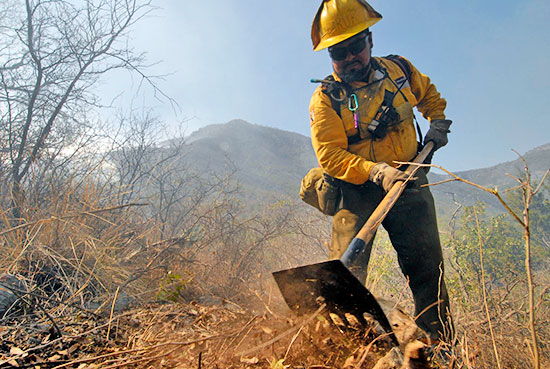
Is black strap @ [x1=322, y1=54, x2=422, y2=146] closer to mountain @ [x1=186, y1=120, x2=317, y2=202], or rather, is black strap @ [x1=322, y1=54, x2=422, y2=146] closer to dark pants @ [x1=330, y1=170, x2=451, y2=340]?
dark pants @ [x1=330, y1=170, x2=451, y2=340]

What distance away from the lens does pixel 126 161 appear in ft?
25.2

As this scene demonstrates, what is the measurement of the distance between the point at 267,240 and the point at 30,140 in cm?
569

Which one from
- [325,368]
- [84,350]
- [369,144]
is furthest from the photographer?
[369,144]

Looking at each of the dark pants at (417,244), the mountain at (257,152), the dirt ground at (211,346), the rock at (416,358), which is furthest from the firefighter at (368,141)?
the mountain at (257,152)

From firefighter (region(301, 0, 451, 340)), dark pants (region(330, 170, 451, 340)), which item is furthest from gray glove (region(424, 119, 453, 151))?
dark pants (region(330, 170, 451, 340))

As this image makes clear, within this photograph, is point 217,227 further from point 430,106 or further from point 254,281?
point 430,106

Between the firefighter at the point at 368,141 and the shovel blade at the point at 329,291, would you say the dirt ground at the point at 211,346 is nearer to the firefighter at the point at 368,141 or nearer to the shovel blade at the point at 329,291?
the shovel blade at the point at 329,291

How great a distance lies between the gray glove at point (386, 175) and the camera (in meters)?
2.06

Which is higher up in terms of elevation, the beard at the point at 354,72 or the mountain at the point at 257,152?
the mountain at the point at 257,152

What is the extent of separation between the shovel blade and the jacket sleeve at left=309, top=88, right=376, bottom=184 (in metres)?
1.12

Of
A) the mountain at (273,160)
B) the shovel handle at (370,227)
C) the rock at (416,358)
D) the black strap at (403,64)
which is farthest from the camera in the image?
the mountain at (273,160)

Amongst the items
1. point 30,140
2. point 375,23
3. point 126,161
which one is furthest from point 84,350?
point 126,161

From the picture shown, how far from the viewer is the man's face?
102 inches

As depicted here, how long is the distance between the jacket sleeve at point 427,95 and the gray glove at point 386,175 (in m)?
1.23
